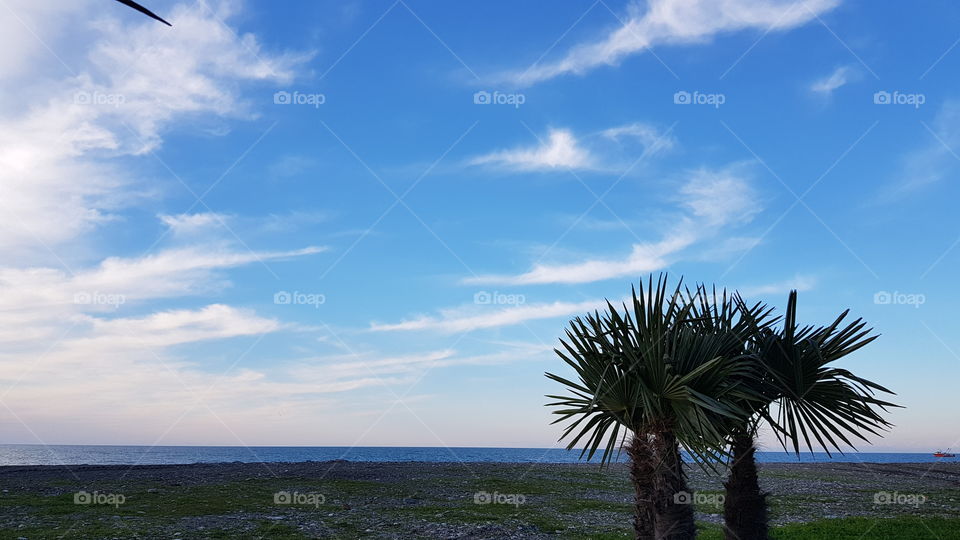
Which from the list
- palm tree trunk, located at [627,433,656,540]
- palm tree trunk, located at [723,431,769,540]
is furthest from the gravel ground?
palm tree trunk, located at [723,431,769,540]

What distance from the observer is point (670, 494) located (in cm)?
1225

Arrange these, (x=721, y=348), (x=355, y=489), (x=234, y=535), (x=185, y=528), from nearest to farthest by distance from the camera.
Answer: (x=721, y=348), (x=234, y=535), (x=185, y=528), (x=355, y=489)

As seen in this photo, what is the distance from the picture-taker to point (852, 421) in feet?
45.6

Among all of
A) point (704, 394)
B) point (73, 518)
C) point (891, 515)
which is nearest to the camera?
point (704, 394)

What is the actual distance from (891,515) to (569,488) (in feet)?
63.6

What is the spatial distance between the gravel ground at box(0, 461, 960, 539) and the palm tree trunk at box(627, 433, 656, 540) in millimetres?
954

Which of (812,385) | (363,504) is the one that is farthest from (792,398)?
(363,504)

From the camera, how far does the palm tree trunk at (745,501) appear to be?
47.0ft

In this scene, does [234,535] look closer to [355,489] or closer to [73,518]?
[73,518]

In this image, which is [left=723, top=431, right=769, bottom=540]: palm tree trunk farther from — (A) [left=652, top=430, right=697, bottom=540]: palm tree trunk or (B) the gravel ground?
(A) [left=652, top=430, right=697, bottom=540]: palm tree trunk

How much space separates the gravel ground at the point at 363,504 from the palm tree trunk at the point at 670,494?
63cm

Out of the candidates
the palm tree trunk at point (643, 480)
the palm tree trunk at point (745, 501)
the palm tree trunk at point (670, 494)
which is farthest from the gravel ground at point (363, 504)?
the palm tree trunk at point (745, 501)

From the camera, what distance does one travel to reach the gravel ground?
23.0 meters

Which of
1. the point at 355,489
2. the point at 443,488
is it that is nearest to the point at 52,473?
the point at 355,489
